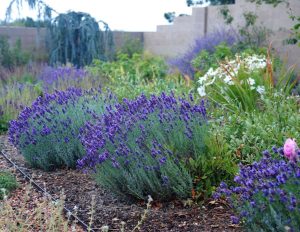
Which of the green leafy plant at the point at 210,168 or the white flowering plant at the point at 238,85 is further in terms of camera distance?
the white flowering plant at the point at 238,85

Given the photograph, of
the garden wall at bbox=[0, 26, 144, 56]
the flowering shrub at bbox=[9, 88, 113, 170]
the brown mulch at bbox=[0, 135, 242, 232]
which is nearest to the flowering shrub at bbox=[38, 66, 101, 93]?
the flowering shrub at bbox=[9, 88, 113, 170]

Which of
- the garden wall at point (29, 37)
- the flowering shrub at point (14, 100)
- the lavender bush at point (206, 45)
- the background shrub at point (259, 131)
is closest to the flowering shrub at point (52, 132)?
the background shrub at point (259, 131)

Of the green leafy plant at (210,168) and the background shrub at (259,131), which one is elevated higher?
the background shrub at (259,131)

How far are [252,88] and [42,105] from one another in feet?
8.33

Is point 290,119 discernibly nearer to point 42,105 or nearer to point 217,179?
point 217,179

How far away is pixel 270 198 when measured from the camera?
2.87 m

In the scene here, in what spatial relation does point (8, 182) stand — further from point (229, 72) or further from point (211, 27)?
point (211, 27)

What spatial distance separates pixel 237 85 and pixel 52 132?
2358 millimetres

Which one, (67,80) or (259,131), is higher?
(259,131)

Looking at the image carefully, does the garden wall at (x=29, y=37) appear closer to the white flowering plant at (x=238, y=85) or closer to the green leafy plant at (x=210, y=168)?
the white flowering plant at (x=238, y=85)

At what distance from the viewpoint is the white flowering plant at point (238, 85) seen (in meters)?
6.47

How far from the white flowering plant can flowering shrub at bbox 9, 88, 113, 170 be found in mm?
1569

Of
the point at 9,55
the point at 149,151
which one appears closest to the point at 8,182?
the point at 149,151

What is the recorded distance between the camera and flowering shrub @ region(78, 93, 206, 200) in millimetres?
4145
